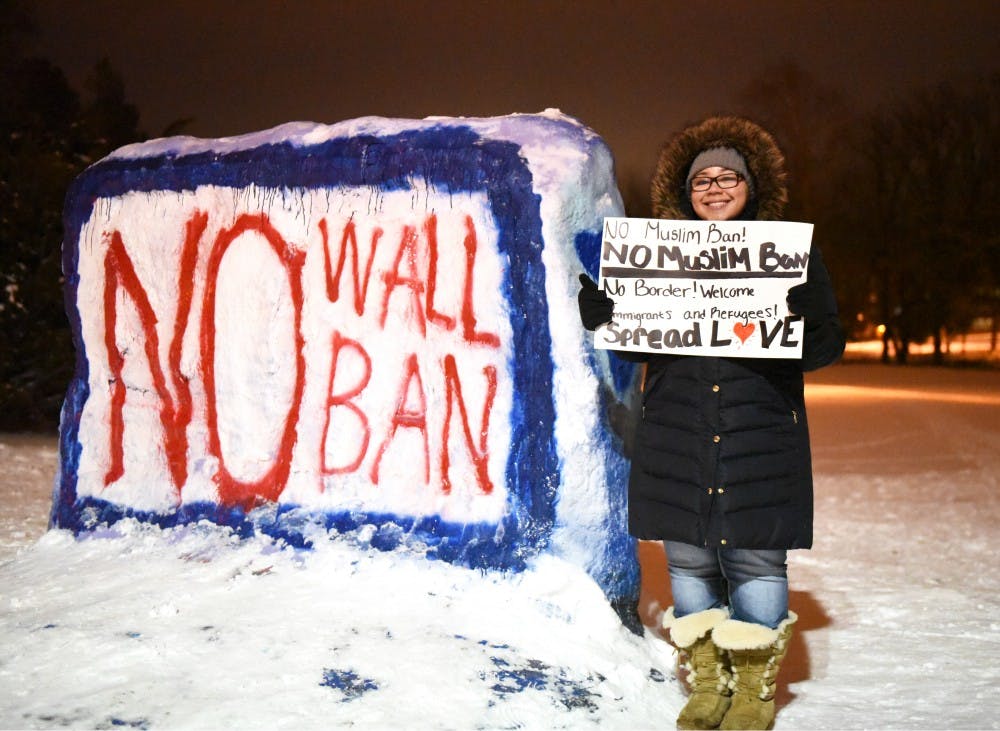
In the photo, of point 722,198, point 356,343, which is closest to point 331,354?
point 356,343

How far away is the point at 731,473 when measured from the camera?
3.23 m

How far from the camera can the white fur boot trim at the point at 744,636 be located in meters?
3.23

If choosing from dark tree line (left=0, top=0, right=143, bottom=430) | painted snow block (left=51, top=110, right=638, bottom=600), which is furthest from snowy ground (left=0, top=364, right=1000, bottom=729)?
dark tree line (left=0, top=0, right=143, bottom=430)

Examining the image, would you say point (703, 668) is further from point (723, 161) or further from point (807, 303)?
point (723, 161)

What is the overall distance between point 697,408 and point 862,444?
867cm

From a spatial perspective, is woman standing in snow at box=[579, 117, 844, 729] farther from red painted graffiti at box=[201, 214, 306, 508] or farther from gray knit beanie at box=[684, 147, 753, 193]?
red painted graffiti at box=[201, 214, 306, 508]

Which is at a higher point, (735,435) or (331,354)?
(331,354)

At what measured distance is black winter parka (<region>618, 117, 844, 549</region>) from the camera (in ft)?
10.6

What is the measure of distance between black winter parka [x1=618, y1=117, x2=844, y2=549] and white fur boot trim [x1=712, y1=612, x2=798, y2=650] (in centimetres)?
25

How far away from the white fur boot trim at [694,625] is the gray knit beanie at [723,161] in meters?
1.33

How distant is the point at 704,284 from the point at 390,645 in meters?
1.55

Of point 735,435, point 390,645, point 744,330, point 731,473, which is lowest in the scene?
point 390,645

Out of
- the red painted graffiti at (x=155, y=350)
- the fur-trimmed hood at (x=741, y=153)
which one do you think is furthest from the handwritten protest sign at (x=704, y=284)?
the red painted graffiti at (x=155, y=350)

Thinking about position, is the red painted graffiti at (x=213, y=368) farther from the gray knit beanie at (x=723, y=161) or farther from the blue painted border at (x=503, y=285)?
the gray knit beanie at (x=723, y=161)
